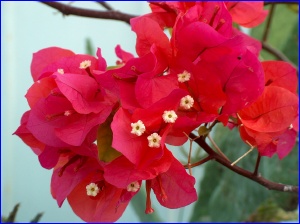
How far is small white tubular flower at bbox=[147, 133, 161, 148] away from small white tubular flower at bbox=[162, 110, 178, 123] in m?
0.01

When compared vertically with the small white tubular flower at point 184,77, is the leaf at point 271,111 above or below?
below

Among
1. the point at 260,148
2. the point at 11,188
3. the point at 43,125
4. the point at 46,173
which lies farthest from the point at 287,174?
the point at 11,188

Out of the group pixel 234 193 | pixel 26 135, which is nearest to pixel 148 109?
pixel 26 135

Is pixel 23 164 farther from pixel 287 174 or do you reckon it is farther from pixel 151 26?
pixel 151 26

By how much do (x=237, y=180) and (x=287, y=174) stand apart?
0.35 ft

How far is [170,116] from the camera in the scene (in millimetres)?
363

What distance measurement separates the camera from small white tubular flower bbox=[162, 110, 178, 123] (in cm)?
36

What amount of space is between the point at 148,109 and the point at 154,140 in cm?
2

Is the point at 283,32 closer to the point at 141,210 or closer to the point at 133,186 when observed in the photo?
the point at 141,210

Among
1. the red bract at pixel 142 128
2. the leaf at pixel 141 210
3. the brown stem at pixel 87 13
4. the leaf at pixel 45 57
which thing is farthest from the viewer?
the leaf at pixel 141 210

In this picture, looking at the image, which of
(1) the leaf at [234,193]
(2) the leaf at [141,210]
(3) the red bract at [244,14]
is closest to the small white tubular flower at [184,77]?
(3) the red bract at [244,14]

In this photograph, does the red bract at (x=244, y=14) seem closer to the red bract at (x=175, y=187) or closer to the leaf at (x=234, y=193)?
the red bract at (x=175, y=187)

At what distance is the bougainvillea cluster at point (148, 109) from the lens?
1.20 ft

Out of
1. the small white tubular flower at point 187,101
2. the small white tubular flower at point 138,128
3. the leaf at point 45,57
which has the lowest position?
the leaf at point 45,57
